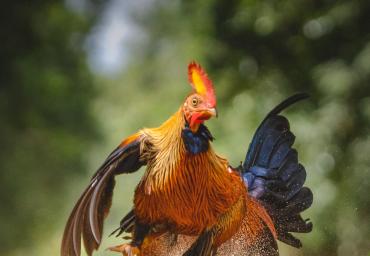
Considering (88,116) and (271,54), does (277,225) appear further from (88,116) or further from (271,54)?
(88,116)

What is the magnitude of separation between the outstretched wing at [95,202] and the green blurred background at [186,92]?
222cm

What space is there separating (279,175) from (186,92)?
5010 mm

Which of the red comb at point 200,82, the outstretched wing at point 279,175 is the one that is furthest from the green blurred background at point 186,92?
the red comb at point 200,82

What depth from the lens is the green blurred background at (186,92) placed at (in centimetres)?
844

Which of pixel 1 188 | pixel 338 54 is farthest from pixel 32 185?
pixel 338 54

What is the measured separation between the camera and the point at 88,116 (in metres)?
11.8

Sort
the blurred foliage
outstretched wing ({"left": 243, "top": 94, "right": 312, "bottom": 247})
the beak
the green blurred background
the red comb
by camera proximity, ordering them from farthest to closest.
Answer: the blurred foliage < the green blurred background < outstretched wing ({"left": 243, "top": 94, "right": 312, "bottom": 247}) < the red comb < the beak

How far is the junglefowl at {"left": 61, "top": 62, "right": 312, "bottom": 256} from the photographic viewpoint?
4230mm

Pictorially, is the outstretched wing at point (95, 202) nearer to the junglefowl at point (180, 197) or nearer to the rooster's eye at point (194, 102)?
the junglefowl at point (180, 197)

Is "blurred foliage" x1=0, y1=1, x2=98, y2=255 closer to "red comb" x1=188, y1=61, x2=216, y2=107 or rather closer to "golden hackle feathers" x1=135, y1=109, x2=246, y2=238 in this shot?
"golden hackle feathers" x1=135, y1=109, x2=246, y2=238

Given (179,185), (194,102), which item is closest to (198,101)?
(194,102)

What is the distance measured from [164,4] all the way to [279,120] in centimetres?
929

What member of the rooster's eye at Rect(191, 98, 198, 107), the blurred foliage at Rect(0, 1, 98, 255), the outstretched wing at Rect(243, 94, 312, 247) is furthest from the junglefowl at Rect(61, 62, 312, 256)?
the blurred foliage at Rect(0, 1, 98, 255)

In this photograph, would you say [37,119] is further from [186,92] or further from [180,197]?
[180,197]
